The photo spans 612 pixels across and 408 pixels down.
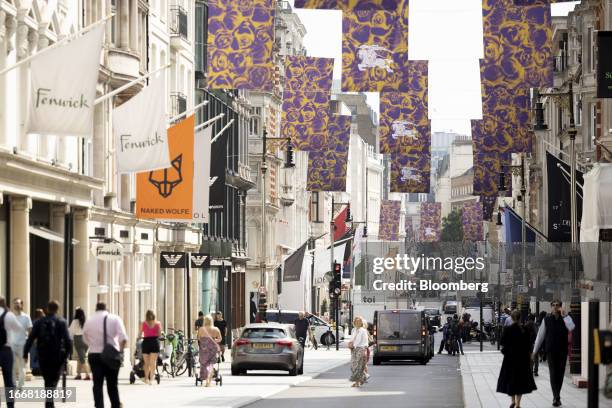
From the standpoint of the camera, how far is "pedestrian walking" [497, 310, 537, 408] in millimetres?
26812

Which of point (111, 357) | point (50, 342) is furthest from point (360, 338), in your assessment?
point (111, 357)

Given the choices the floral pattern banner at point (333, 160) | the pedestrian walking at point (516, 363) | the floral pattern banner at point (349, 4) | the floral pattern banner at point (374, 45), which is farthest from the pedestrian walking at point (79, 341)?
the floral pattern banner at point (333, 160)

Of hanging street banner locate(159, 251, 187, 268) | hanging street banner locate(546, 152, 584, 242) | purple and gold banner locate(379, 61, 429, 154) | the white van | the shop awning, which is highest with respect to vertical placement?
purple and gold banner locate(379, 61, 429, 154)

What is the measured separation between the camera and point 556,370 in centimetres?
2938

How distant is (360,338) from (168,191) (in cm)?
568

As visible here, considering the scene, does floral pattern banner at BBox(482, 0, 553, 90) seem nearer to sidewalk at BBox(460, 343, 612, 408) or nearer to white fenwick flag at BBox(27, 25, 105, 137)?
sidewalk at BBox(460, 343, 612, 408)

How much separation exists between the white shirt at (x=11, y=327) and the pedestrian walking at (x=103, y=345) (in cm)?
118

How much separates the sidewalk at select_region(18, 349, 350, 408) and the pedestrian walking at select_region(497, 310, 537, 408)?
186 inches

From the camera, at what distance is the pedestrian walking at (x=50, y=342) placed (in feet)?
79.7

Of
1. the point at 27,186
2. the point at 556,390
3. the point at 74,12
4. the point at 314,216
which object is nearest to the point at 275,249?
the point at 314,216

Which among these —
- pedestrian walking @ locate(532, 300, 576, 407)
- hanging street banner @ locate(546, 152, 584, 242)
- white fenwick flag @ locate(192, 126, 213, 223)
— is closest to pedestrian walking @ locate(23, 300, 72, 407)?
pedestrian walking @ locate(532, 300, 576, 407)

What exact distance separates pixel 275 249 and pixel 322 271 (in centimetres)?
1832

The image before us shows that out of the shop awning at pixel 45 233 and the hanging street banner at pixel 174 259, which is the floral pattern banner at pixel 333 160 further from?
the shop awning at pixel 45 233

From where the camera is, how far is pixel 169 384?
121 feet
